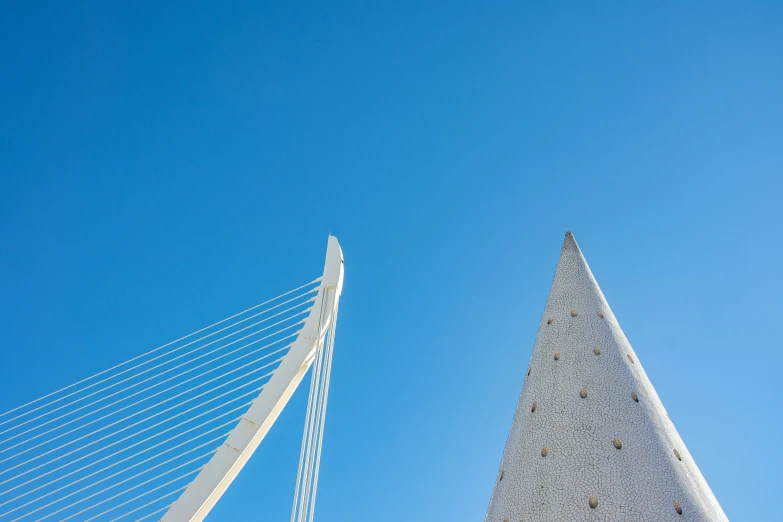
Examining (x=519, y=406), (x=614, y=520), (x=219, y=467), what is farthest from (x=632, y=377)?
(x=219, y=467)

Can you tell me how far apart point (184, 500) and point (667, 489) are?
313 inches

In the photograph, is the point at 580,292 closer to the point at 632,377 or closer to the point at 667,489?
the point at 632,377

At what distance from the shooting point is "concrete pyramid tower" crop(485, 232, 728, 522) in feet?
23.8

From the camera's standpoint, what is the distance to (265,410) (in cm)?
1232

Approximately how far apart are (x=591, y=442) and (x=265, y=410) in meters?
6.50

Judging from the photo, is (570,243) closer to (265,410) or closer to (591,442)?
(591,442)

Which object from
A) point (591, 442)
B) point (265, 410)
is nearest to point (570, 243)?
point (591, 442)

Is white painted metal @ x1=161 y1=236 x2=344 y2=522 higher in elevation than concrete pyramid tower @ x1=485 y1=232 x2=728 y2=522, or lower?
higher

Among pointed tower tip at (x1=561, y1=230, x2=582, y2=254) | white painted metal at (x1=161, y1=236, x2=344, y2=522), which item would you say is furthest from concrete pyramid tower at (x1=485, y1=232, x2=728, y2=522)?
white painted metal at (x1=161, y1=236, x2=344, y2=522)

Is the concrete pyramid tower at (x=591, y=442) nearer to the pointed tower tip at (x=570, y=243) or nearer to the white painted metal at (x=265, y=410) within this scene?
the pointed tower tip at (x=570, y=243)

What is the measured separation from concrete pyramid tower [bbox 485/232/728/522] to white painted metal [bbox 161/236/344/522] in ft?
16.4

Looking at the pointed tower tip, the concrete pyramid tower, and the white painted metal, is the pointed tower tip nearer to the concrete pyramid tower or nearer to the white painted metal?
the concrete pyramid tower

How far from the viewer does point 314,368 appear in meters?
12.8

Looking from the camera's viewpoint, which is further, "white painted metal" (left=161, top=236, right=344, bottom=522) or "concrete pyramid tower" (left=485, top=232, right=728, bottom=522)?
"white painted metal" (left=161, top=236, right=344, bottom=522)
